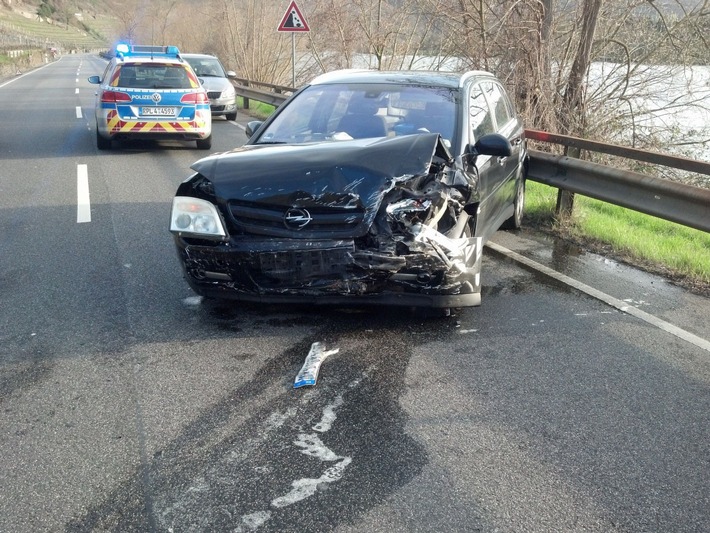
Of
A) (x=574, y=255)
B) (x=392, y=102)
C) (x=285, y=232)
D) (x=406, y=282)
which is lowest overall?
(x=574, y=255)

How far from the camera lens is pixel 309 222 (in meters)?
4.30

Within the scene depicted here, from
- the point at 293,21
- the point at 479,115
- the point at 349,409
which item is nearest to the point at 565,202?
the point at 479,115

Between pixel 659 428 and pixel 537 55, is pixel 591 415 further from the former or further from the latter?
pixel 537 55

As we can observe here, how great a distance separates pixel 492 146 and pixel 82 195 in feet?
18.8

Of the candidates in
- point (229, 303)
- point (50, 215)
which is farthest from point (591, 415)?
point (50, 215)

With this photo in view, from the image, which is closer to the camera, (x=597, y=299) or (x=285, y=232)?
(x=285, y=232)

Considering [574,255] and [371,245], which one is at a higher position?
[371,245]

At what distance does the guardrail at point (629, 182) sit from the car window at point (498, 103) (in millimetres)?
791

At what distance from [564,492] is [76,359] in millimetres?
2746

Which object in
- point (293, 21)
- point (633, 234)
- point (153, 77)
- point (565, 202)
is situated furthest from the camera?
point (293, 21)

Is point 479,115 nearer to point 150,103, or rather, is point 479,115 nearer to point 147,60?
point 150,103

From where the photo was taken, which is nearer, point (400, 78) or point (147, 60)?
point (400, 78)

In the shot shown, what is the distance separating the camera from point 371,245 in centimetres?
427

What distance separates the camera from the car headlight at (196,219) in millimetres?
4406
